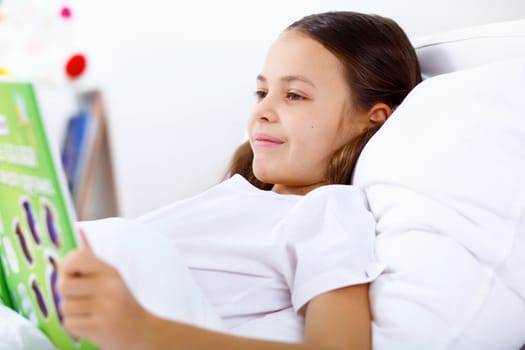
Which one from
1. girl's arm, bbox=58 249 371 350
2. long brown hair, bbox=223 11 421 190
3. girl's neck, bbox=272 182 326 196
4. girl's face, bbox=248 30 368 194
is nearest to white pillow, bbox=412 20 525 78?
long brown hair, bbox=223 11 421 190

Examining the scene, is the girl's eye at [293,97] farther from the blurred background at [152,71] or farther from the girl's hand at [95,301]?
the blurred background at [152,71]

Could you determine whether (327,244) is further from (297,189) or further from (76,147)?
(76,147)

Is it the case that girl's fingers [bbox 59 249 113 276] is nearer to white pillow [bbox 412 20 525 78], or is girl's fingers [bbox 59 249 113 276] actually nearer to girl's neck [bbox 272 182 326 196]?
girl's neck [bbox 272 182 326 196]

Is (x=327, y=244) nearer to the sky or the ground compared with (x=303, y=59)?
nearer to the ground

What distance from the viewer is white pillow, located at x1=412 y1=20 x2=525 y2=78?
0.98 m

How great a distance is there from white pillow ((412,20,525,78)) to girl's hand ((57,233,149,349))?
67cm

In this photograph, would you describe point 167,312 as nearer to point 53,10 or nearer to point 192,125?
point 192,125

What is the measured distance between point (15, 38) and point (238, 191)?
1601 millimetres

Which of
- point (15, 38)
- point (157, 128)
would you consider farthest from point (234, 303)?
point (15, 38)

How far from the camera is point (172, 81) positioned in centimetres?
229

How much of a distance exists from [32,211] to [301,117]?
0.48 metres

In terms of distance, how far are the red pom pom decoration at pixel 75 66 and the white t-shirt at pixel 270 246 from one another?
1586mm

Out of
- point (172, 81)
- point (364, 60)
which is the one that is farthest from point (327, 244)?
point (172, 81)

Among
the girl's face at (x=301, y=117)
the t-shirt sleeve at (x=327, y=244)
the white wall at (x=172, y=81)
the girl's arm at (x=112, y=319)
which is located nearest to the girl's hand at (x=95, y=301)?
the girl's arm at (x=112, y=319)
